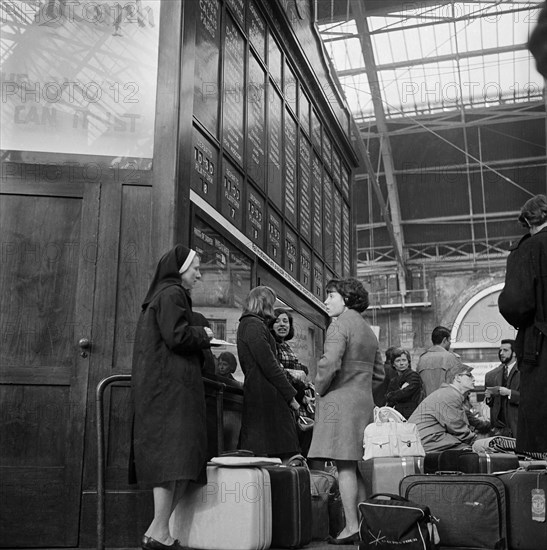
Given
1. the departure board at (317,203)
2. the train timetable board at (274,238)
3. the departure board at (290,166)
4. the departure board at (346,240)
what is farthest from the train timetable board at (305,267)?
the departure board at (346,240)

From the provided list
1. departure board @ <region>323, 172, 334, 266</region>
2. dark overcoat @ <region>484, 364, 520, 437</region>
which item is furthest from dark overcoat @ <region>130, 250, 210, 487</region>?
departure board @ <region>323, 172, 334, 266</region>

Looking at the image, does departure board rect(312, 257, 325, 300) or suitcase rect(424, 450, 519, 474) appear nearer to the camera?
suitcase rect(424, 450, 519, 474)

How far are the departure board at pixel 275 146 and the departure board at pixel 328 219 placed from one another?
6.71 feet

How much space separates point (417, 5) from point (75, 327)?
13.1 metres

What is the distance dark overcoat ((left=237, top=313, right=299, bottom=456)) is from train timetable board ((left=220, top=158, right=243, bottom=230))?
132 centimetres

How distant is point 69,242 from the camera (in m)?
4.71

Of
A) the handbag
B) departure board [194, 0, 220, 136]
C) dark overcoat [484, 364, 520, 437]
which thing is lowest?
the handbag

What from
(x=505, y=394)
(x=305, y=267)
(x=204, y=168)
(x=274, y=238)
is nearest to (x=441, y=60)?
(x=305, y=267)

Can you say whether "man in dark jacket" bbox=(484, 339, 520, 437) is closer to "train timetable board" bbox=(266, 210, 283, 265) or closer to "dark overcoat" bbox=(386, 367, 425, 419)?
"dark overcoat" bbox=(386, 367, 425, 419)

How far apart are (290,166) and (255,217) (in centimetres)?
155

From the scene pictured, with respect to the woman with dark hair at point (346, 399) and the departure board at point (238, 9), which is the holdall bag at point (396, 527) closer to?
the woman with dark hair at point (346, 399)

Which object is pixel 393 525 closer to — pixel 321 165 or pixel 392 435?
pixel 392 435

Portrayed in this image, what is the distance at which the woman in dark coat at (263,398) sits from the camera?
4.73m

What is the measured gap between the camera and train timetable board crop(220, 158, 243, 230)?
5812 mm
